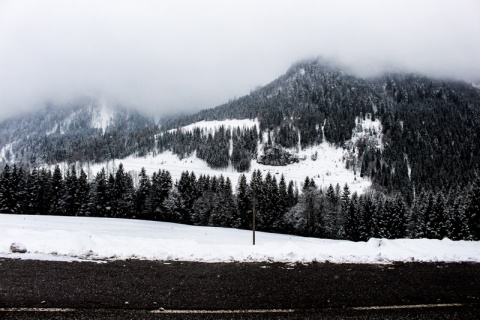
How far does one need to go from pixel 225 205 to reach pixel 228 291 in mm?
81411

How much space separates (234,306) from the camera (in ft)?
24.9

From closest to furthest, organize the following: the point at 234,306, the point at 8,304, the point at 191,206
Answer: the point at 8,304
the point at 234,306
the point at 191,206

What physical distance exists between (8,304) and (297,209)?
84.4 meters

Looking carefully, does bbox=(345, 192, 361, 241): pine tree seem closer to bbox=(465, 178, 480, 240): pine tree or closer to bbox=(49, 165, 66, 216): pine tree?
bbox=(465, 178, 480, 240): pine tree

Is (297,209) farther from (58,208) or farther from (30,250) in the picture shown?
(30,250)

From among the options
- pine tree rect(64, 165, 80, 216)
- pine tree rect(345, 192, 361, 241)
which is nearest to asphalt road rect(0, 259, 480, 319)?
pine tree rect(345, 192, 361, 241)

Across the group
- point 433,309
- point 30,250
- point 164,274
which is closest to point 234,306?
point 164,274

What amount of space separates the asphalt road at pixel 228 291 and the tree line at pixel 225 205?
6032 cm

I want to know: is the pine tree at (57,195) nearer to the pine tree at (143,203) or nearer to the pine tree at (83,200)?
the pine tree at (83,200)

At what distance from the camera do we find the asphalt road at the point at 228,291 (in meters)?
7.16

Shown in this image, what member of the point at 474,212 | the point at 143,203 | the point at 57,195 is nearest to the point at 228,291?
the point at 474,212

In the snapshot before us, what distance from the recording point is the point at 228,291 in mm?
8859

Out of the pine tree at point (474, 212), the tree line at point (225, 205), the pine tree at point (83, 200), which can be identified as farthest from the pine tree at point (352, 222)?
the pine tree at point (83, 200)

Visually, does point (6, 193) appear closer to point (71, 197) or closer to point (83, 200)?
point (71, 197)
